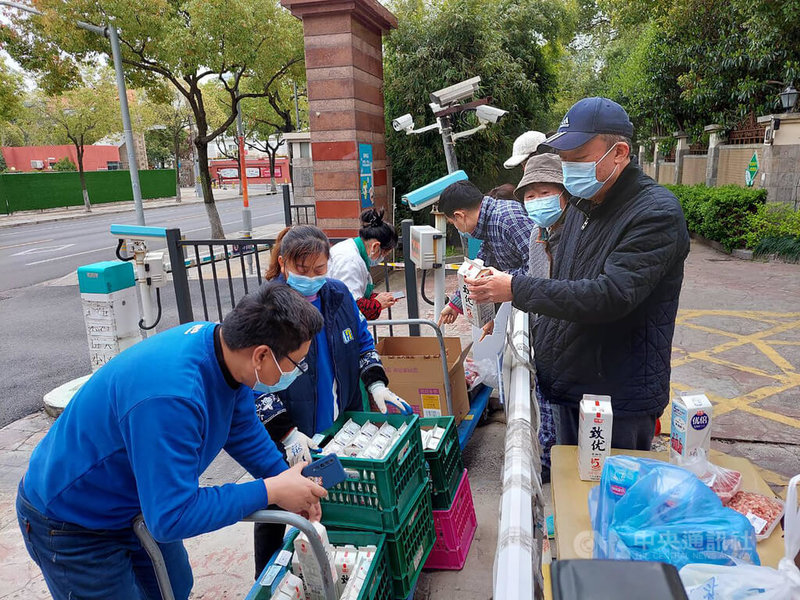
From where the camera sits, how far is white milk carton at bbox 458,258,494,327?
2.34 m

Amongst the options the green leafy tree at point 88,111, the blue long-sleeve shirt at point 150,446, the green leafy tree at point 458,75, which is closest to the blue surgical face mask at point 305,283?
the blue long-sleeve shirt at point 150,446

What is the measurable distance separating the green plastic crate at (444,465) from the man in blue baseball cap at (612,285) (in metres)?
0.65

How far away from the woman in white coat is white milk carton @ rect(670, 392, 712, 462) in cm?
202

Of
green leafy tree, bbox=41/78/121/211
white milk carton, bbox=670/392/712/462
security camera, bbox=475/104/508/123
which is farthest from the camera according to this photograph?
green leafy tree, bbox=41/78/121/211

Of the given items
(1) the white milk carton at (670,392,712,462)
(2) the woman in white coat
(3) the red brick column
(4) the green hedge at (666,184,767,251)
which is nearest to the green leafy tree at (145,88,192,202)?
(3) the red brick column

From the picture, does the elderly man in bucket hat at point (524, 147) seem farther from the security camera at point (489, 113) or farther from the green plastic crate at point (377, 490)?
the green plastic crate at point (377, 490)

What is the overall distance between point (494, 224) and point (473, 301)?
3.75 ft

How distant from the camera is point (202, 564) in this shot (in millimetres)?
3000

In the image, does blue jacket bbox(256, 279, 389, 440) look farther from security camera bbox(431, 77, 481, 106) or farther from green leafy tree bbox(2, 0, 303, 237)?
green leafy tree bbox(2, 0, 303, 237)

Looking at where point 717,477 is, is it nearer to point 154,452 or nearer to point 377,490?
point 377,490

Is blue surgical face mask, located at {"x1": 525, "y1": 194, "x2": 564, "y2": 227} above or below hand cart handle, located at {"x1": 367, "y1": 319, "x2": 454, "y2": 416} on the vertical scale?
above

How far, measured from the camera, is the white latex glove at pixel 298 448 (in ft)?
7.68

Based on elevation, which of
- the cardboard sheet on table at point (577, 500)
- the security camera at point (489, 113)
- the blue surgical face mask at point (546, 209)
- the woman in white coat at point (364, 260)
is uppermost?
the security camera at point (489, 113)

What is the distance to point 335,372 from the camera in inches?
109
